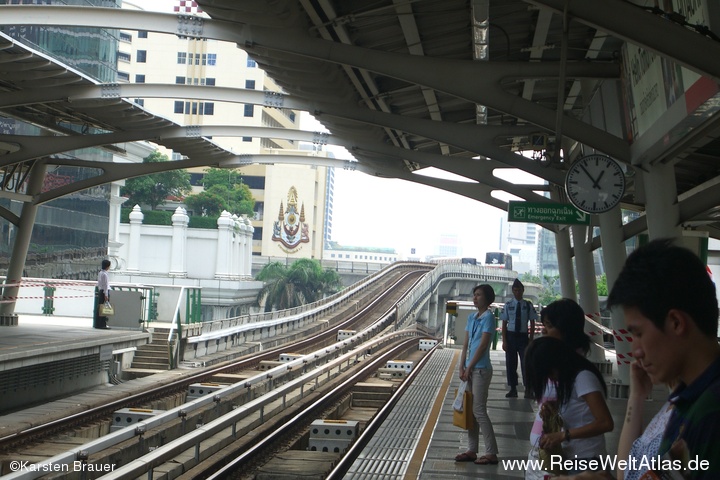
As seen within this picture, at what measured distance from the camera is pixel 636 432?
323cm

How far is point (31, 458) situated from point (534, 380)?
757cm

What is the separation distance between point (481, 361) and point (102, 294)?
12332mm

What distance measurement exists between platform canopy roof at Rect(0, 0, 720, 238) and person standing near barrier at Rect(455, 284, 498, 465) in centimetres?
269

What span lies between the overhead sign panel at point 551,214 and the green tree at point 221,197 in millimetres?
65551

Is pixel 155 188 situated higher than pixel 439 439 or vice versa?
pixel 155 188

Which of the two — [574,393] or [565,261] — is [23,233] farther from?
[574,393]

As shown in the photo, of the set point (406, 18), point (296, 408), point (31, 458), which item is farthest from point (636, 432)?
point (296, 408)

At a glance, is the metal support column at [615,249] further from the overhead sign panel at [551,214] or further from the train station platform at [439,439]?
the train station platform at [439,439]

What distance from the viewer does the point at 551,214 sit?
14992mm

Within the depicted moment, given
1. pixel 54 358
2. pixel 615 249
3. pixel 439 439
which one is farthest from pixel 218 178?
pixel 439 439

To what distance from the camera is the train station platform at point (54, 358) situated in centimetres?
1403

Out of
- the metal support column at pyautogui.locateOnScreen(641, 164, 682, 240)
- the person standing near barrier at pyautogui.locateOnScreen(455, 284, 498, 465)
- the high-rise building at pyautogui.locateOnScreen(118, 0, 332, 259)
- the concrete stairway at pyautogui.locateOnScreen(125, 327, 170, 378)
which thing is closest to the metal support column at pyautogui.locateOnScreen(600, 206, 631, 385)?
the metal support column at pyautogui.locateOnScreen(641, 164, 682, 240)

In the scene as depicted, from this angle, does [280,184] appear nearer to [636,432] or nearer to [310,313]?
[310,313]

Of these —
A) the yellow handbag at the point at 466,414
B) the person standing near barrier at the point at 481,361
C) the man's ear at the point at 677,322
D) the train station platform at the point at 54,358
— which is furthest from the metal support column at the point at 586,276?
the man's ear at the point at 677,322
